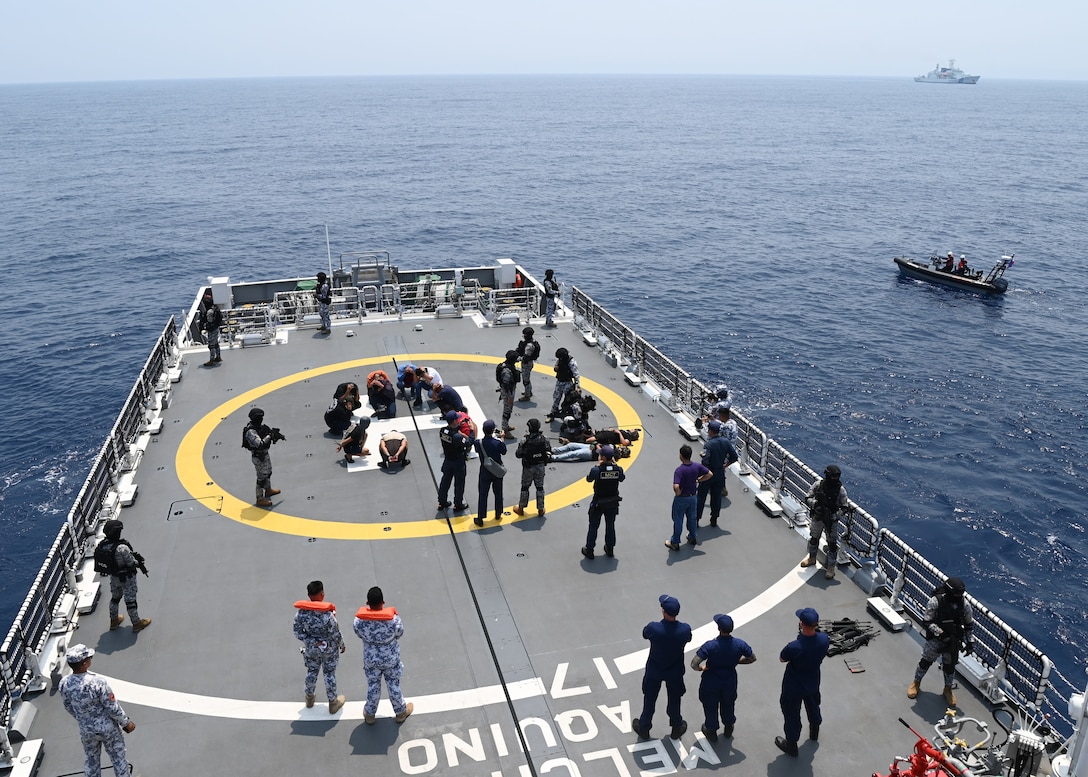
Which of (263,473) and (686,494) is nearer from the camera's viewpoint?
(686,494)

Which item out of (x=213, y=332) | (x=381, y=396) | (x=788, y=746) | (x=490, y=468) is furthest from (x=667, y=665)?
(x=213, y=332)

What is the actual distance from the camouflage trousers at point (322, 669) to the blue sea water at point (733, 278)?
17.0 meters

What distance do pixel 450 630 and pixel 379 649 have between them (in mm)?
2605

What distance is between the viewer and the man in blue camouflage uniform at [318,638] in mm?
10047

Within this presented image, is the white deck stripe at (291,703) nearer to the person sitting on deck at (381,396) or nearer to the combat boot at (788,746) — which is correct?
the combat boot at (788,746)

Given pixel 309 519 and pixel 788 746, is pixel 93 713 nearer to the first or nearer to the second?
pixel 309 519

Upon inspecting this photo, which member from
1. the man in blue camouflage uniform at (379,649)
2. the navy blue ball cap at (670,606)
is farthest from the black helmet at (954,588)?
the man in blue camouflage uniform at (379,649)

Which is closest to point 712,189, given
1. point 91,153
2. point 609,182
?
point 609,182

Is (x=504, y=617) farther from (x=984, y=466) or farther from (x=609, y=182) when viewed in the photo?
(x=609, y=182)

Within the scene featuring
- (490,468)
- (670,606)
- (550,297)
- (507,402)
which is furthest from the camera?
(550,297)

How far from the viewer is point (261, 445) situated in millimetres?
15344

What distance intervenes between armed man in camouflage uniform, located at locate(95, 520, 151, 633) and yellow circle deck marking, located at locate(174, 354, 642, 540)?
3323 millimetres

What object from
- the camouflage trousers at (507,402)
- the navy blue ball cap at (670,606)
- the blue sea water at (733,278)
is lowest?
the blue sea water at (733,278)

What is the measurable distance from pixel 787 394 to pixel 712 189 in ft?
207
